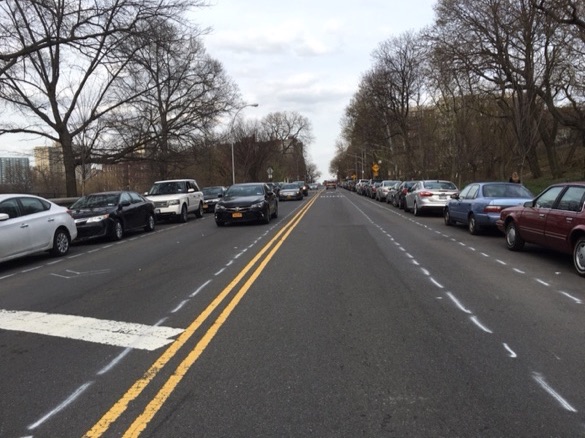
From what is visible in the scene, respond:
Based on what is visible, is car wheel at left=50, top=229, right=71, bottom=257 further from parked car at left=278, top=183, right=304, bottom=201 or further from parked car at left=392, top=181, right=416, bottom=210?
parked car at left=278, top=183, right=304, bottom=201

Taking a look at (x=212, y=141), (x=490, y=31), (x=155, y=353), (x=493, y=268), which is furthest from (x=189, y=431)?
(x=212, y=141)

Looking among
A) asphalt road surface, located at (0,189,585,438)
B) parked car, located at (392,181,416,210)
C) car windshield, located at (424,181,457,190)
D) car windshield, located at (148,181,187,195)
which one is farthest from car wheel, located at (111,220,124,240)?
parked car, located at (392,181,416,210)

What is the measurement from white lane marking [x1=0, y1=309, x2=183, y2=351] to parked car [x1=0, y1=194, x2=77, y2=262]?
4.47m

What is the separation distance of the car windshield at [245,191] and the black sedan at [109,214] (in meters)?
3.31

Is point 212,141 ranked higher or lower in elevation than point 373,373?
higher

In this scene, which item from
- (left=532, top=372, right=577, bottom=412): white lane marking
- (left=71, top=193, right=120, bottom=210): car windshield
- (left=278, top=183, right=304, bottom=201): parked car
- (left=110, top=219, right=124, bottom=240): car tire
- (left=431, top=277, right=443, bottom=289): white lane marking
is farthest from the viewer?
(left=278, top=183, right=304, bottom=201): parked car

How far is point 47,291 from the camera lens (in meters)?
8.09

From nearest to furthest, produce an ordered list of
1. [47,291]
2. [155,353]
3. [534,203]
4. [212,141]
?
1. [155,353]
2. [47,291]
3. [534,203]
4. [212,141]

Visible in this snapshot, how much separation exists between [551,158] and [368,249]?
97.8 feet

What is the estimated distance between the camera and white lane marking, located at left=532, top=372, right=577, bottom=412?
3.66 metres

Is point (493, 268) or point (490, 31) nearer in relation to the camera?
point (493, 268)

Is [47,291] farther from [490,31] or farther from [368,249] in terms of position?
[490,31]

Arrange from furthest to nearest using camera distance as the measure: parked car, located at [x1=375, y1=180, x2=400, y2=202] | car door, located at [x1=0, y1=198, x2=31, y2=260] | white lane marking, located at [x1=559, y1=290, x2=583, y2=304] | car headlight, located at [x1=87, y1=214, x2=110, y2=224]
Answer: parked car, located at [x1=375, y1=180, x2=400, y2=202], car headlight, located at [x1=87, y1=214, x2=110, y2=224], car door, located at [x1=0, y1=198, x2=31, y2=260], white lane marking, located at [x1=559, y1=290, x2=583, y2=304]

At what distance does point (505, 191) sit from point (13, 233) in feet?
39.8
